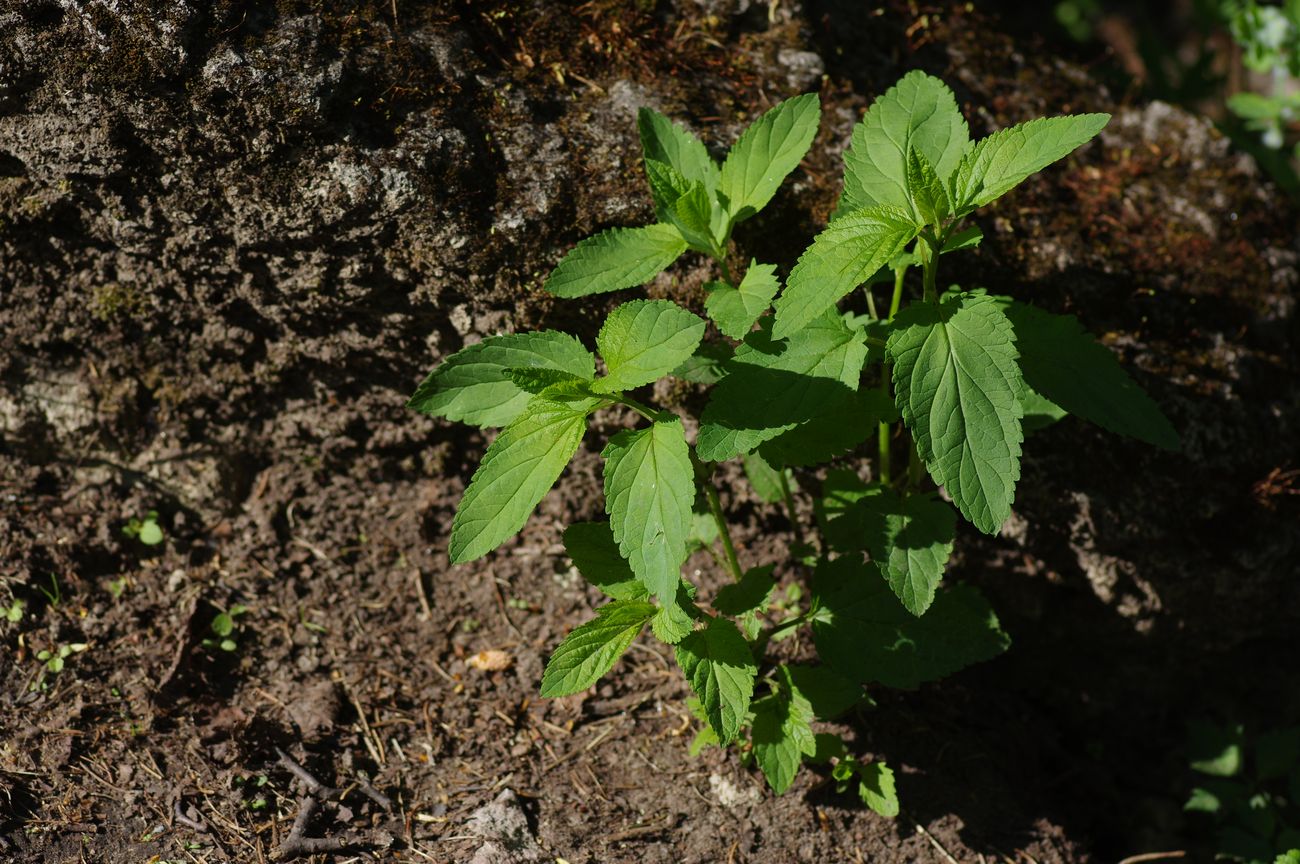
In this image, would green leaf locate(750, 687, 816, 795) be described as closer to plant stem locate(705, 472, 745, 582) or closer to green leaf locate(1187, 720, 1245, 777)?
plant stem locate(705, 472, 745, 582)

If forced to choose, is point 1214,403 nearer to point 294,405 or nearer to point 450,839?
point 450,839

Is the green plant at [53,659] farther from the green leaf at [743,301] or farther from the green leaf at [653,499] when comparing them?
A: the green leaf at [743,301]

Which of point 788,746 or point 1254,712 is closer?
point 788,746

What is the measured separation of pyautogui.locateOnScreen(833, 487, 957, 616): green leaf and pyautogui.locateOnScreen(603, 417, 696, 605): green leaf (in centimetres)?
62

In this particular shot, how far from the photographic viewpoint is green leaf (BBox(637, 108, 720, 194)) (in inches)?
106

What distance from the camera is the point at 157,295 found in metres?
3.11

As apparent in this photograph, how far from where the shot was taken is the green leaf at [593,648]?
2432 millimetres

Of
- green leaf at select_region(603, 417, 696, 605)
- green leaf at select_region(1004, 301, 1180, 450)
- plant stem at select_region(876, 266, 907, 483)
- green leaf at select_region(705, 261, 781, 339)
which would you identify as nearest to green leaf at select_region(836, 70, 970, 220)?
plant stem at select_region(876, 266, 907, 483)

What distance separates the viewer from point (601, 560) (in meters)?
2.58

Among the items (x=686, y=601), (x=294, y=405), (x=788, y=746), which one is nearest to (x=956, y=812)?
(x=788, y=746)

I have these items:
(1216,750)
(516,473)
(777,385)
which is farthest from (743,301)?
(1216,750)

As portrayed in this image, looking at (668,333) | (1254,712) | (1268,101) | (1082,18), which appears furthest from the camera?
(1082,18)

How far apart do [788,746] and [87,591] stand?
2.30m

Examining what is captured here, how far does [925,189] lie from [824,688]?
56.1 inches
